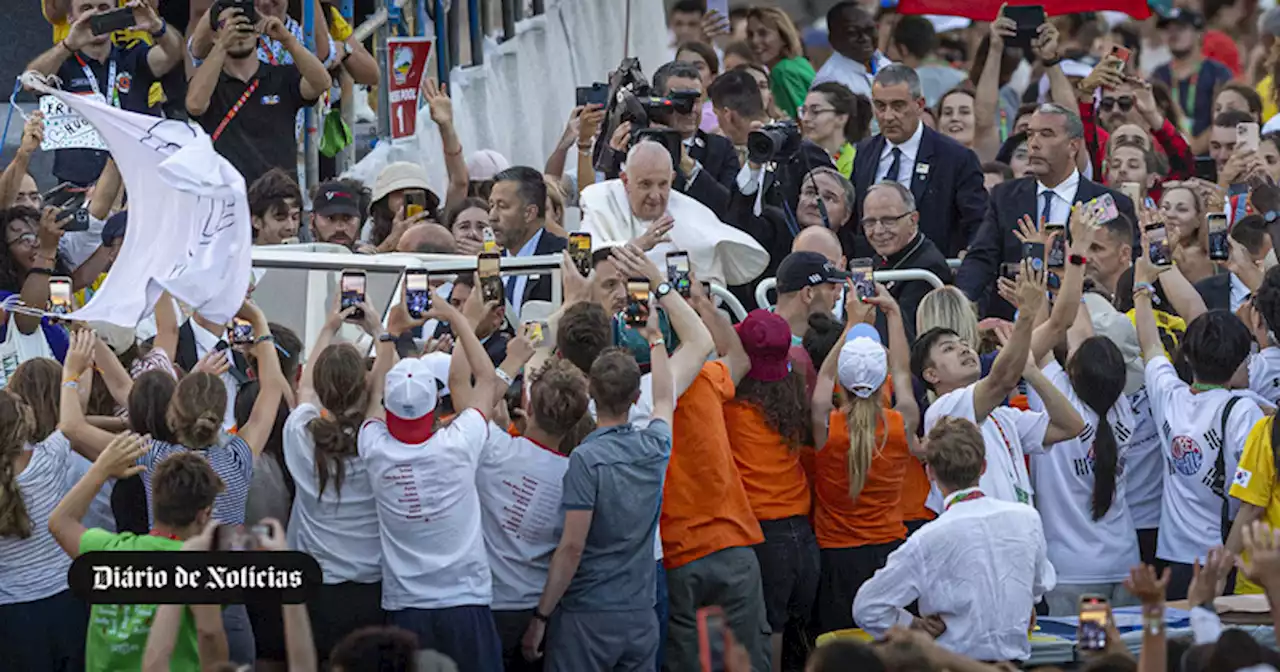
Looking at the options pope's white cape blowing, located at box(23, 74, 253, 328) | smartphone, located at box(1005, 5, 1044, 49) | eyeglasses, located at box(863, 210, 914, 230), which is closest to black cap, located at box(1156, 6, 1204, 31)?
smartphone, located at box(1005, 5, 1044, 49)

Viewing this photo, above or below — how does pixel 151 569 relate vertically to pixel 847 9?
below

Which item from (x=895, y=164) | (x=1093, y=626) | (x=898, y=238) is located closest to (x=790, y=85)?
(x=895, y=164)

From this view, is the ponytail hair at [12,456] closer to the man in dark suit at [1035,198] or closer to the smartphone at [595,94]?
the smartphone at [595,94]

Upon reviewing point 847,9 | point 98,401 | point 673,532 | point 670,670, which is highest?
point 847,9

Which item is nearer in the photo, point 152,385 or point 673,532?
point 152,385

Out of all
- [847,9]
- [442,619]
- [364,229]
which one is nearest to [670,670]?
[442,619]

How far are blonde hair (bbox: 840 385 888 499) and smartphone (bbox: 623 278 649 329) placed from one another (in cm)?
90

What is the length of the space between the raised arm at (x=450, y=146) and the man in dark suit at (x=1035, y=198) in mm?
2622

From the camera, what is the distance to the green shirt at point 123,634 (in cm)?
720

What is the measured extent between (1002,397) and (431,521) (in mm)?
2356

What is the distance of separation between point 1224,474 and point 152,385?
168 inches

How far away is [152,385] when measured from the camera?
7.66 m

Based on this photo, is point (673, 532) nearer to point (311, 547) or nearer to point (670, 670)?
point (670, 670)

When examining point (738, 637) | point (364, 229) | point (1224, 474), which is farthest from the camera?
point (364, 229)
